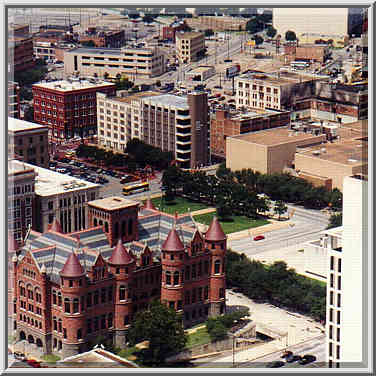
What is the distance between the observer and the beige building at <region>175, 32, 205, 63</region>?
82.1m

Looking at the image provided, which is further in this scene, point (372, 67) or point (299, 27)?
point (299, 27)

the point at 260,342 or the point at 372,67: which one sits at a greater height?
the point at 372,67

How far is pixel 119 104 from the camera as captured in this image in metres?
60.0

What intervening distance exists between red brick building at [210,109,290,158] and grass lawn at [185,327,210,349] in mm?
22412

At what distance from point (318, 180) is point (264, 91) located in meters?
14.0

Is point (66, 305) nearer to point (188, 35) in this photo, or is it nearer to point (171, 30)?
point (188, 35)

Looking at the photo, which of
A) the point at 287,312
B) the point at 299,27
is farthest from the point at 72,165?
the point at 299,27

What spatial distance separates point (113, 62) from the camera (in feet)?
250

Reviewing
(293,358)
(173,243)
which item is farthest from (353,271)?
(173,243)

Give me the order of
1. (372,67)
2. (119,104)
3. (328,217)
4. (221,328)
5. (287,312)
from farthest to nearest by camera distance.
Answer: (119,104)
(328,217)
(287,312)
(221,328)
(372,67)

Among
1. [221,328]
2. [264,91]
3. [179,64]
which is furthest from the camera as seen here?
[179,64]

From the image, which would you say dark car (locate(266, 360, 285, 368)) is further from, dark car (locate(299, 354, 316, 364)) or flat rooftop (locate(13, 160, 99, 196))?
flat rooftop (locate(13, 160, 99, 196))

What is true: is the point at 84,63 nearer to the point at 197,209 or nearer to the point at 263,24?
the point at 263,24

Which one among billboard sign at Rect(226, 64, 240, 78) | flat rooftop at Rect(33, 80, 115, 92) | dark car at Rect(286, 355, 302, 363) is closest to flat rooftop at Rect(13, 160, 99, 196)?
dark car at Rect(286, 355, 302, 363)
